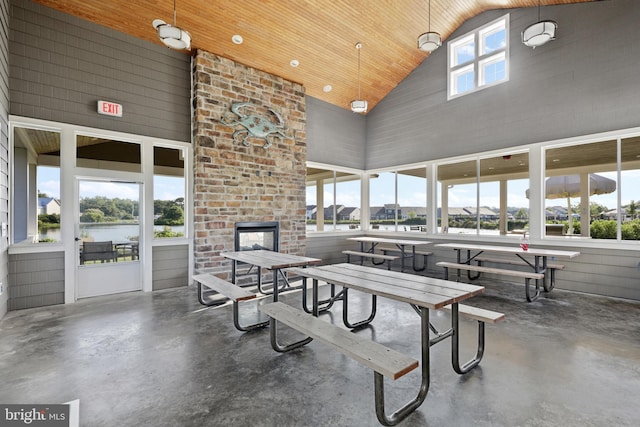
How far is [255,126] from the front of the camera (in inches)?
233

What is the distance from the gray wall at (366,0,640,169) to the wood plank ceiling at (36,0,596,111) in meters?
0.39

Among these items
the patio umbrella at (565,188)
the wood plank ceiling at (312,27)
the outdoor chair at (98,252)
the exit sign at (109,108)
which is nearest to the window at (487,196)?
the patio umbrella at (565,188)

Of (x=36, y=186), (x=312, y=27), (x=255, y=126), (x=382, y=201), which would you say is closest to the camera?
(x=36, y=186)

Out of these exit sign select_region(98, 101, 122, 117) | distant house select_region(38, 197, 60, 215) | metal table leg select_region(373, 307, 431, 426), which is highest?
exit sign select_region(98, 101, 122, 117)

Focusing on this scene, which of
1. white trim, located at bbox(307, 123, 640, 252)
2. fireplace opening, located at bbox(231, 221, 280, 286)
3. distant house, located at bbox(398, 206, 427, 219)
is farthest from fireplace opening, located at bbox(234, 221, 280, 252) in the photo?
distant house, located at bbox(398, 206, 427, 219)

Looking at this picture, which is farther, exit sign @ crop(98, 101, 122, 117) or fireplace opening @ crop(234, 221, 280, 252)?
fireplace opening @ crop(234, 221, 280, 252)

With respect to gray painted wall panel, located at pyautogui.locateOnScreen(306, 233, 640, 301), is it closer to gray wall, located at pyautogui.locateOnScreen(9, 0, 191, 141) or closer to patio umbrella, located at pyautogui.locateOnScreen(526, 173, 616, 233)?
patio umbrella, located at pyautogui.locateOnScreen(526, 173, 616, 233)

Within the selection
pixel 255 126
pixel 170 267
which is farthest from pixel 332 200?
pixel 170 267

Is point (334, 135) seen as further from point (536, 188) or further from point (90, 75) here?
point (90, 75)

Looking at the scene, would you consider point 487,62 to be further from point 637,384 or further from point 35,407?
point 35,407

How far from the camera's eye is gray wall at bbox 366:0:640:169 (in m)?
4.62

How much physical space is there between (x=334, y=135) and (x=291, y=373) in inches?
243

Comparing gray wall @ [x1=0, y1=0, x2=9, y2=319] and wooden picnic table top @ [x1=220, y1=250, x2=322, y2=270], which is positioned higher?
gray wall @ [x1=0, y1=0, x2=9, y2=319]

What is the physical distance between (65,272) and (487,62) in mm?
8217
